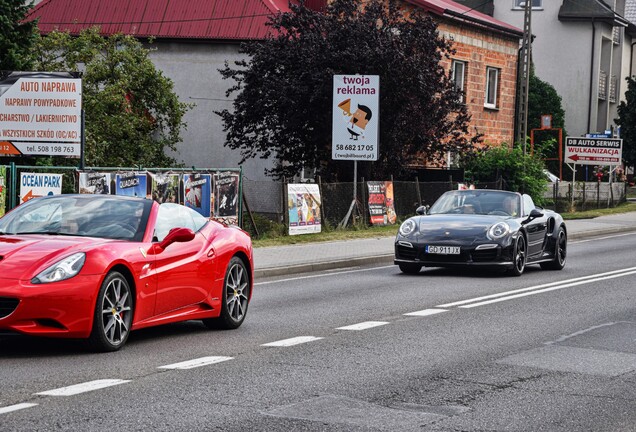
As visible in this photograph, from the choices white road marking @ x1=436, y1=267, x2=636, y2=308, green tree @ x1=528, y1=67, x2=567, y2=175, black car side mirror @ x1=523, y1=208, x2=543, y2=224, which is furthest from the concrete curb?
green tree @ x1=528, y1=67, x2=567, y2=175

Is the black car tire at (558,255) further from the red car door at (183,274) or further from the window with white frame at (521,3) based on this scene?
the window with white frame at (521,3)

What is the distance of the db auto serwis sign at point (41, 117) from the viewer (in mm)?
A: 21219

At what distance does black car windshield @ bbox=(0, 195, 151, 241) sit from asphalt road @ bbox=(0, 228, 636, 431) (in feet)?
3.04

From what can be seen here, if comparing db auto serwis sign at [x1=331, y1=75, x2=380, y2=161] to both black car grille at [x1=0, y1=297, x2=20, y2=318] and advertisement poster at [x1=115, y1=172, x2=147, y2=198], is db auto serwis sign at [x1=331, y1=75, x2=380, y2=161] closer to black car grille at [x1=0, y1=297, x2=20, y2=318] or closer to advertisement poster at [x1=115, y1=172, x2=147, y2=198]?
advertisement poster at [x1=115, y1=172, x2=147, y2=198]

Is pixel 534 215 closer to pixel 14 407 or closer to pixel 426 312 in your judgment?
pixel 426 312

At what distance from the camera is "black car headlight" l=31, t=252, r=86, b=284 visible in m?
9.29

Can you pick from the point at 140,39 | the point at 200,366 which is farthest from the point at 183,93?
the point at 200,366

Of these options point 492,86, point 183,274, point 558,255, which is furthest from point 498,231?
point 492,86

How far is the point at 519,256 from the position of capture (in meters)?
19.3

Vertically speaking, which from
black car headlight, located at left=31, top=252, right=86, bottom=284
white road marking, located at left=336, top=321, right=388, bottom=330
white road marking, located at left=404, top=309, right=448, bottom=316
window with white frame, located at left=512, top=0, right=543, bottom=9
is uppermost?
window with white frame, located at left=512, top=0, right=543, bottom=9

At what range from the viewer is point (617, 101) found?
7425 cm

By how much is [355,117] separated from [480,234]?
461 inches

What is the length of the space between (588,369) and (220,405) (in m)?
3.32

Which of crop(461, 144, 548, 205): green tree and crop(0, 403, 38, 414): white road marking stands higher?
crop(461, 144, 548, 205): green tree
